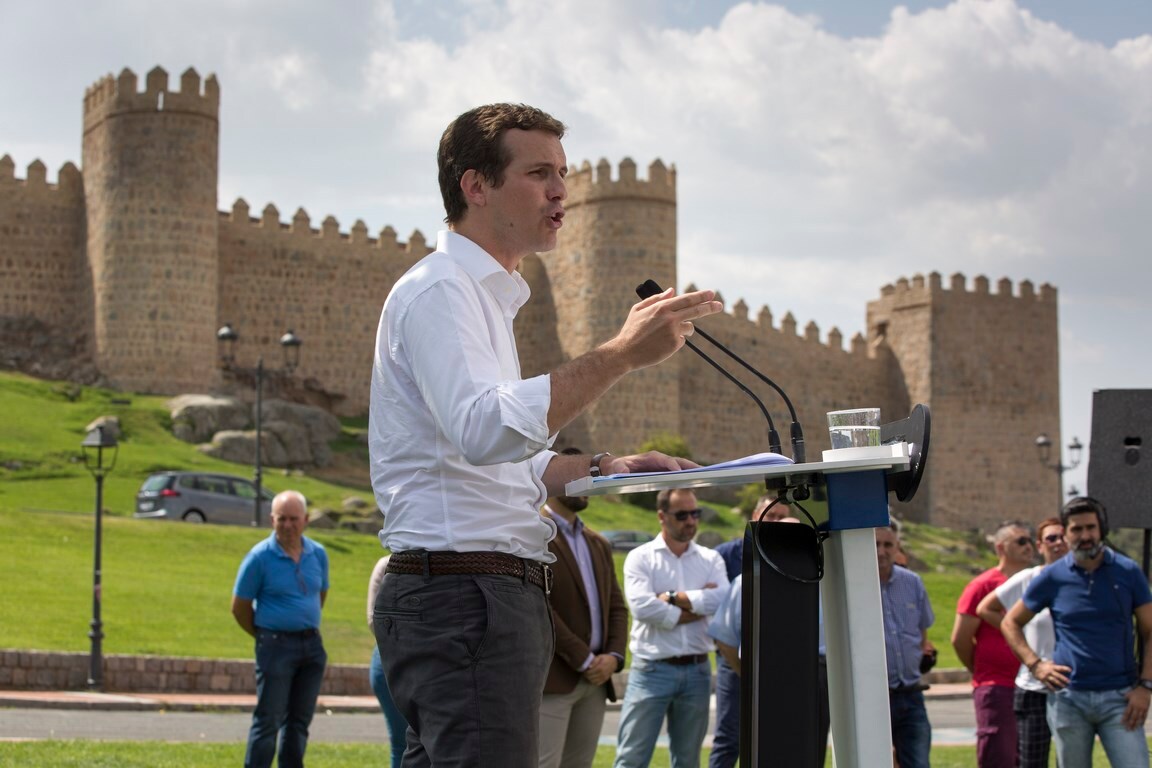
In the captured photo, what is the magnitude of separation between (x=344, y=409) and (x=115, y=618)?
2411 centimetres

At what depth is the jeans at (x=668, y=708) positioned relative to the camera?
7191 mm

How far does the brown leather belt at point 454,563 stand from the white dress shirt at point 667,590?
416 cm

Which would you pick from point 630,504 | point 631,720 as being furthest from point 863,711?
point 630,504

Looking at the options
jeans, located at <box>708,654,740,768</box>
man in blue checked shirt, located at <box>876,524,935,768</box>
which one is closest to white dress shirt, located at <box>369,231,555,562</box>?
man in blue checked shirt, located at <box>876,524,935,768</box>

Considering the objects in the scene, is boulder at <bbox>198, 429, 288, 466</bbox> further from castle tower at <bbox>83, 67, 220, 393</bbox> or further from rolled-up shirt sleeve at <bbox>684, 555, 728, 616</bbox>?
rolled-up shirt sleeve at <bbox>684, 555, 728, 616</bbox>

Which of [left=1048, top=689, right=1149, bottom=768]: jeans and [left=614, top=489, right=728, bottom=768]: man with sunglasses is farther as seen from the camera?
[left=614, top=489, right=728, bottom=768]: man with sunglasses

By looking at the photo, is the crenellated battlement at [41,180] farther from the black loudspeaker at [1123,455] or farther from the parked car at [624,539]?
the black loudspeaker at [1123,455]

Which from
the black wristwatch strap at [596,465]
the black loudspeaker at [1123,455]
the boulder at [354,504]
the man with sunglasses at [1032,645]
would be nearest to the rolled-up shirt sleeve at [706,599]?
the man with sunglasses at [1032,645]

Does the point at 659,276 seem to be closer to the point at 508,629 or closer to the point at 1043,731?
the point at 1043,731

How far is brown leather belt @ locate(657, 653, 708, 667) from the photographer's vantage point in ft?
24.3

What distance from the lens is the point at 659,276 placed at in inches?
1486

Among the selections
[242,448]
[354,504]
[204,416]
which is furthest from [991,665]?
[204,416]

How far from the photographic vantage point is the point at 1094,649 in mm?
6367

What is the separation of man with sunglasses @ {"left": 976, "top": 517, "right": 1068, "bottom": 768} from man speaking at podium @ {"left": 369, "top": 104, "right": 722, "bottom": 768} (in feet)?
14.2
